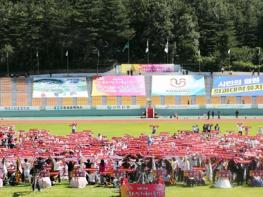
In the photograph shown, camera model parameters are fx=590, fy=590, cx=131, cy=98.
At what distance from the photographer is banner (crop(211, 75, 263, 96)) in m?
74.9

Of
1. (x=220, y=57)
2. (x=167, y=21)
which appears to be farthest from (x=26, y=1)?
(x=220, y=57)

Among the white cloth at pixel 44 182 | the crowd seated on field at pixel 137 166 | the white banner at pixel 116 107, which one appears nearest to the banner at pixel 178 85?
the white banner at pixel 116 107

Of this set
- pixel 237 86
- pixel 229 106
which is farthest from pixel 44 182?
pixel 237 86

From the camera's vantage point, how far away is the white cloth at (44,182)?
971 inches

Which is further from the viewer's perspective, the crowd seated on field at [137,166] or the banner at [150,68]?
the banner at [150,68]

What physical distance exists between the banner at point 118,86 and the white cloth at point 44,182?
4954 centimetres

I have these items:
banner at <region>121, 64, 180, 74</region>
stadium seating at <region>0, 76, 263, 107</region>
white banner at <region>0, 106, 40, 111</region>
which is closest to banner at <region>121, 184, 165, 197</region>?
white banner at <region>0, 106, 40, 111</region>

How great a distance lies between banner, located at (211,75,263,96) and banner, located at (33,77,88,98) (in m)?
17.0

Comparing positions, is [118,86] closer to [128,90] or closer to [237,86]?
[128,90]

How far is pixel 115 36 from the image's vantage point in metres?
89.1

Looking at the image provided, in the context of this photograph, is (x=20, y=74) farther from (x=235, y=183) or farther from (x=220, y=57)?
(x=235, y=183)

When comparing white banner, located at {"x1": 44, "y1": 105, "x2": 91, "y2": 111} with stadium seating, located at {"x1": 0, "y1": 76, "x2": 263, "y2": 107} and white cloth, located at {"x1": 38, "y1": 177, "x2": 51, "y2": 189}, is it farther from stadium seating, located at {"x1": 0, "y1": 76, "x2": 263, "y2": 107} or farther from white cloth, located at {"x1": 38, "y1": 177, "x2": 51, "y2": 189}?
white cloth, located at {"x1": 38, "y1": 177, "x2": 51, "y2": 189}

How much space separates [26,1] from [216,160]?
82827mm

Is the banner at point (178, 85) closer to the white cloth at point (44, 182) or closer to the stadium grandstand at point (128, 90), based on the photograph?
the stadium grandstand at point (128, 90)
